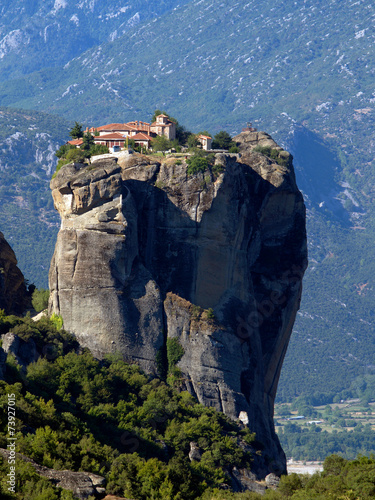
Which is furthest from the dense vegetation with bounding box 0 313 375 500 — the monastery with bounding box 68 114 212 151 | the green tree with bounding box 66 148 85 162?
the monastery with bounding box 68 114 212 151

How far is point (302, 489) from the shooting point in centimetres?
6178

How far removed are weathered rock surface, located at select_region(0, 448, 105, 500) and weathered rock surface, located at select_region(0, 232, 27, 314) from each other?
3084cm

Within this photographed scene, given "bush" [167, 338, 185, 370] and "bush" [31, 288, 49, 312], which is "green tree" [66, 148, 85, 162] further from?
"bush" [167, 338, 185, 370]

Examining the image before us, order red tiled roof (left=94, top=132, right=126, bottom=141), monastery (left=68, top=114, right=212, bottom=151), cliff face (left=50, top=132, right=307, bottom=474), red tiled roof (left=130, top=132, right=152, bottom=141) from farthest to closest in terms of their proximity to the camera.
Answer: red tiled roof (left=94, top=132, right=126, bottom=141) < red tiled roof (left=130, top=132, right=152, bottom=141) < monastery (left=68, top=114, right=212, bottom=151) < cliff face (left=50, top=132, right=307, bottom=474)

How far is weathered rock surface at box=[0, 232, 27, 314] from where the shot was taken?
3388 inches

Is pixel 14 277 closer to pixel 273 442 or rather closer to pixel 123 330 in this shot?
pixel 123 330

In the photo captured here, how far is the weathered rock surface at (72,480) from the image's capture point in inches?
2154

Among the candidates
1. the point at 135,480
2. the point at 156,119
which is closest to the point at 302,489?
the point at 135,480

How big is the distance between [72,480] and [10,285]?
35.5 metres

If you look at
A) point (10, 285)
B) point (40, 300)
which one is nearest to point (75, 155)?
point (10, 285)

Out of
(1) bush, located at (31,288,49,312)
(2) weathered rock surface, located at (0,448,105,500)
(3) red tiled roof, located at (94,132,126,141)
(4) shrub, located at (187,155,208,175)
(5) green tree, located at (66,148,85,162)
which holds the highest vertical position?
(3) red tiled roof, located at (94,132,126,141)

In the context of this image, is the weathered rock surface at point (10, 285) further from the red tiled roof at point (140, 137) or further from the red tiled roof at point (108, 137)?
the red tiled roof at point (140, 137)

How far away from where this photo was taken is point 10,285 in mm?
88188

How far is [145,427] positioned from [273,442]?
16.3 m
